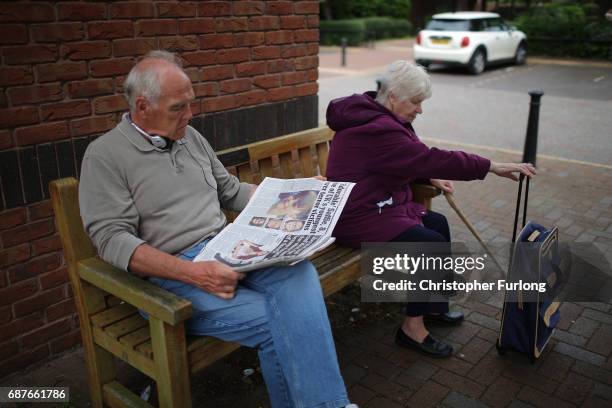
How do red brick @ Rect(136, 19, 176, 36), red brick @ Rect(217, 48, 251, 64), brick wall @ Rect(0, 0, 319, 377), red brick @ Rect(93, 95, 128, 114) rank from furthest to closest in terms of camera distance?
red brick @ Rect(217, 48, 251, 64)
red brick @ Rect(136, 19, 176, 36)
red brick @ Rect(93, 95, 128, 114)
brick wall @ Rect(0, 0, 319, 377)

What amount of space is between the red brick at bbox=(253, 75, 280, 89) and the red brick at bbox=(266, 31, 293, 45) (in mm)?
236

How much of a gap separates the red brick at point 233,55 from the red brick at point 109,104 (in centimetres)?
77

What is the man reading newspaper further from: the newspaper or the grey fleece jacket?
the newspaper

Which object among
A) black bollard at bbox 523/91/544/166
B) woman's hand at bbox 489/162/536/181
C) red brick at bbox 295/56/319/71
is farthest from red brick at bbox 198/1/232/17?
black bollard at bbox 523/91/544/166

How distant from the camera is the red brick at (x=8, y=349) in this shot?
3.05 metres

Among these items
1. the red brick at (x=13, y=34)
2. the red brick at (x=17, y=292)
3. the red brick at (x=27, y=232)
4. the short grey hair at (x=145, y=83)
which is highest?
the red brick at (x=13, y=34)

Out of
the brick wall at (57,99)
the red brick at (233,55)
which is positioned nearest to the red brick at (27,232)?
the brick wall at (57,99)

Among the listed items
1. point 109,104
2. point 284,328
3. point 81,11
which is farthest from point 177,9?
point 284,328

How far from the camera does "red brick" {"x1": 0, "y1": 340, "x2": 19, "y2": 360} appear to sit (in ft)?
10.0

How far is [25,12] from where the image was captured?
2.83m

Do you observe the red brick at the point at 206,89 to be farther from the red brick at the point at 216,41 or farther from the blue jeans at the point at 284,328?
the blue jeans at the point at 284,328

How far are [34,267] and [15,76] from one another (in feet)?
3.23

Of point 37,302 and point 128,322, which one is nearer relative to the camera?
point 128,322

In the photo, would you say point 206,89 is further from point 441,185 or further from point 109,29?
point 441,185
